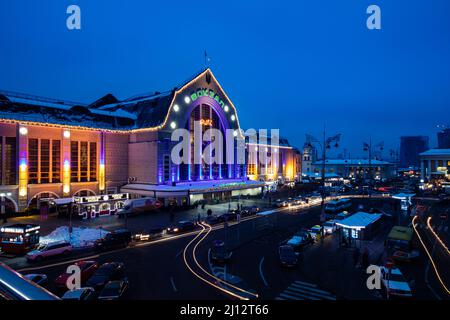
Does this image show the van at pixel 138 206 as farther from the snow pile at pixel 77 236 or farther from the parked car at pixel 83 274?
the parked car at pixel 83 274

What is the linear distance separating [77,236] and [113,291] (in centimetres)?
1652

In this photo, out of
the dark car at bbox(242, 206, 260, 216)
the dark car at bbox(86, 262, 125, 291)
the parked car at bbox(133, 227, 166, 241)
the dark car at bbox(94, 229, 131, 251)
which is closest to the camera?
the dark car at bbox(86, 262, 125, 291)

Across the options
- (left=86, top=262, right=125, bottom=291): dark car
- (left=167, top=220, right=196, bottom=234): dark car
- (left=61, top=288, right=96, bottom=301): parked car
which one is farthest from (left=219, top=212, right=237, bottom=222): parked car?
(left=61, top=288, right=96, bottom=301): parked car

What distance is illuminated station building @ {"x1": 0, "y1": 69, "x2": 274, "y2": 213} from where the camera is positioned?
131 feet

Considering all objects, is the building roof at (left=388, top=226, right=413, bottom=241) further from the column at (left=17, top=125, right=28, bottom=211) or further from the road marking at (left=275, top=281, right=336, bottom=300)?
the column at (left=17, top=125, right=28, bottom=211)

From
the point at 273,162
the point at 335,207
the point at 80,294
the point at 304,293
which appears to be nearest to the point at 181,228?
the point at 80,294

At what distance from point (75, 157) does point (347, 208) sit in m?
44.5

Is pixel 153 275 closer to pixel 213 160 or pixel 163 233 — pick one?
pixel 163 233

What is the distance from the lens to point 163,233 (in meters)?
31.6

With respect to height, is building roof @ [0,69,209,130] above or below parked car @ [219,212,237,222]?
above

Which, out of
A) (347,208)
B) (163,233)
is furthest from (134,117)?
(347,208)

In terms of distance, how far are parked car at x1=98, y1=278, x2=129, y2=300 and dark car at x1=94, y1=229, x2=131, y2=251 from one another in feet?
32.3

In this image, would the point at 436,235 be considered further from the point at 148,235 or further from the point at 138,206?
the point at 138,206

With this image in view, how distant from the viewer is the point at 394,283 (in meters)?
16.8
